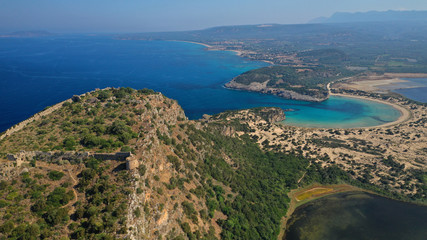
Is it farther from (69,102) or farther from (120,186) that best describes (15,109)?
(120,186)

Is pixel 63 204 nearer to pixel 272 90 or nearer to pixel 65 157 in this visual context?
pixel 65 157

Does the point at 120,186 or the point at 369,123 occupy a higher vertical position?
the point at 120,186

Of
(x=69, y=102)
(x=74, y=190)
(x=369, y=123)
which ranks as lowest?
(x=369, y=123)

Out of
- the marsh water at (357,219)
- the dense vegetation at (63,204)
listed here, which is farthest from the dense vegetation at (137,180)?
the marsh water at (357,219)

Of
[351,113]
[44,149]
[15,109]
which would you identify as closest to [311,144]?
[351,113]

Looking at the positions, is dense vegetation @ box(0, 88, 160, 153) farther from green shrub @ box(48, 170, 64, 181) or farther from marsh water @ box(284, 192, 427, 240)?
marsh water @ box(284, 192, 427, 240)

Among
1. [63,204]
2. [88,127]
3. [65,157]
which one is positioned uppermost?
[88,127]

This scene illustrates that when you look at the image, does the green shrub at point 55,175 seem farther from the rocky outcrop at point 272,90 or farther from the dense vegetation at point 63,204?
the rocky outcrop at point 272,90

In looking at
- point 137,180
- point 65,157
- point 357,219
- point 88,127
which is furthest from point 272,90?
point 65,157
